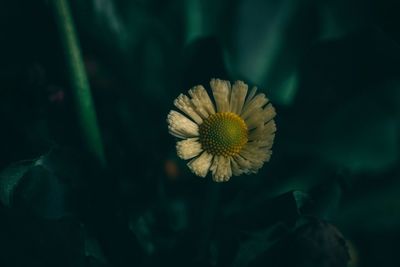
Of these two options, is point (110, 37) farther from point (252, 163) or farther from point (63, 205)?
point (252, 163)

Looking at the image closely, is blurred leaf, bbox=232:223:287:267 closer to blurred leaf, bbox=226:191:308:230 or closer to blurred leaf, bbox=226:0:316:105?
blurred leaf, bbox=226:191:308:230

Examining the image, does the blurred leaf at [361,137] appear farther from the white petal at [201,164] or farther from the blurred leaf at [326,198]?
the white petal at [201,164]

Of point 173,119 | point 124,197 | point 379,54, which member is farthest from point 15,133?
point 379,54

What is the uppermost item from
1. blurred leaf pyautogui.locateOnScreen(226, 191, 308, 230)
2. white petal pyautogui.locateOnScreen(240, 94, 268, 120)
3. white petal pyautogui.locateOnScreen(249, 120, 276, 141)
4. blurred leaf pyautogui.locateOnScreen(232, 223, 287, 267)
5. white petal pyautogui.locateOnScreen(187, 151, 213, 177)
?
white petal pyautogui.locateOnScreen(240, 94, 268, 120)

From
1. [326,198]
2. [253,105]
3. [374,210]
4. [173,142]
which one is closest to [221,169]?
[253,105]

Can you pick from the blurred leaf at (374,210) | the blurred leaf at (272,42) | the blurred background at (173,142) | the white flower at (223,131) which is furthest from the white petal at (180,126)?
the blurred leaf at (374,210)

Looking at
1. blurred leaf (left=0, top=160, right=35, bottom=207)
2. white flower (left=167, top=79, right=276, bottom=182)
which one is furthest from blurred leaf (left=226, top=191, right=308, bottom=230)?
blurred leaf (left=0, top=160, right=35, bottom=207)

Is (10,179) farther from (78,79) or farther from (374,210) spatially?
(374,210)
